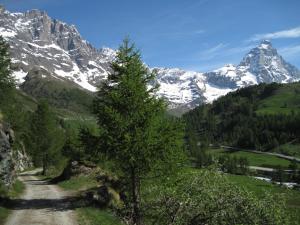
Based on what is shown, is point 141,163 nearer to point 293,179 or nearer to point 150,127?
point 150,127

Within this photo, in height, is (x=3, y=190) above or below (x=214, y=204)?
above

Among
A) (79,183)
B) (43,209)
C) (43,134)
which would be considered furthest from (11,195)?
(43,134)

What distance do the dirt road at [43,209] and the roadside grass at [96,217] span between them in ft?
2.21

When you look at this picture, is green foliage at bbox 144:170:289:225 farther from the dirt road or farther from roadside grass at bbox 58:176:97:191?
roadside grass at bbox 58:176:97:191

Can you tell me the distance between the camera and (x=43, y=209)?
35031 millimetres

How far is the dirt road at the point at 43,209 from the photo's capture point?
30.3 metres

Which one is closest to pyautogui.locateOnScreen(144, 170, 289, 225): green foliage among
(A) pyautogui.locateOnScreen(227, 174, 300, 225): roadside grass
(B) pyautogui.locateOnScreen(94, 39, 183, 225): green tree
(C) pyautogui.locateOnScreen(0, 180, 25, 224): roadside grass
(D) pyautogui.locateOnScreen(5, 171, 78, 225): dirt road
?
(A) pyautogui.locateOnScreen(227, 174, 300, 225): roadside grass

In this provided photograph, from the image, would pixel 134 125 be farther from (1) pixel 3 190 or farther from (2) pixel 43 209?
(1) pixel 3 190

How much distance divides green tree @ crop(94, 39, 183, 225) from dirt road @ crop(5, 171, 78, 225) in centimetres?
568

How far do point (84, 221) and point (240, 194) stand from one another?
14.0 meters

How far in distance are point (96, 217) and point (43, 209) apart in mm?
5110

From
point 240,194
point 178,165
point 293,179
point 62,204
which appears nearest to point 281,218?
point 240,194

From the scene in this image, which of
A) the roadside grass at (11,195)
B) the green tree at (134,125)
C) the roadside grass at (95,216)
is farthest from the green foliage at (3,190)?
the green tree at (134,125)

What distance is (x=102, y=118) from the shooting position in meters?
34.8
